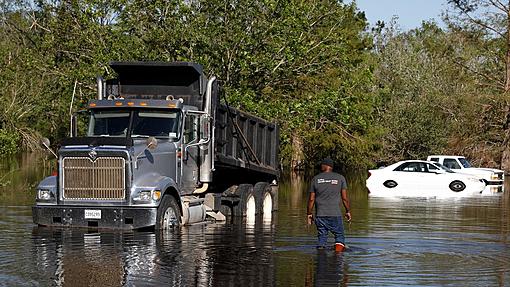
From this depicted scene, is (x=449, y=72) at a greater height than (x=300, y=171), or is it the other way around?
(x=449, y=72)

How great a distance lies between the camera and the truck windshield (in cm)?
2148

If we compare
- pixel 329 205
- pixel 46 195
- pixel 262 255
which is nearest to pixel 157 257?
pixel 262 255

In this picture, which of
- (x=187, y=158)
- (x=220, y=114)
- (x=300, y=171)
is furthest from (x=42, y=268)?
(x=300, y=171)

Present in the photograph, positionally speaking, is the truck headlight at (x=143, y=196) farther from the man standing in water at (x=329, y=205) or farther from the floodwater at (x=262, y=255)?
the man standing in water at (x=329, y=205)

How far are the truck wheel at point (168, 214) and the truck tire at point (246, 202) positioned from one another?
3.89 meters

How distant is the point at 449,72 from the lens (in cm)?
7975

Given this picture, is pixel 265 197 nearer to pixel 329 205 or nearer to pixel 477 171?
pixel 329 205

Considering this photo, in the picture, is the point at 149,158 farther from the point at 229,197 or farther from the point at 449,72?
the point at 449,72

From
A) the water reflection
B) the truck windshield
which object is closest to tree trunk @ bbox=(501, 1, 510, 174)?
the water reflection

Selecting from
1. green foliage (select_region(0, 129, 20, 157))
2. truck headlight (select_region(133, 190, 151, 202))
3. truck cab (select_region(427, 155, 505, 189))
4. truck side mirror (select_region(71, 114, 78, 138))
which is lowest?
truck headlight (select_region(133, 190, 151, 202))

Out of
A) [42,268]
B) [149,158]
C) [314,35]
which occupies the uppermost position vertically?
[314,35]

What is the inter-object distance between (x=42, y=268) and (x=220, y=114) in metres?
8.97

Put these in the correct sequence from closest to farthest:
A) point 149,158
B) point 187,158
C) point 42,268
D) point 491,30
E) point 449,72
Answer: point 42,268
point 149,158
point 187,158
point 491,30
point 449,72

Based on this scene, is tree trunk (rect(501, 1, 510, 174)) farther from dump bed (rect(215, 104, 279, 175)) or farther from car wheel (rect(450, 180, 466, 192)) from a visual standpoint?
dump bed (rect(215, 104, 279, 175))
